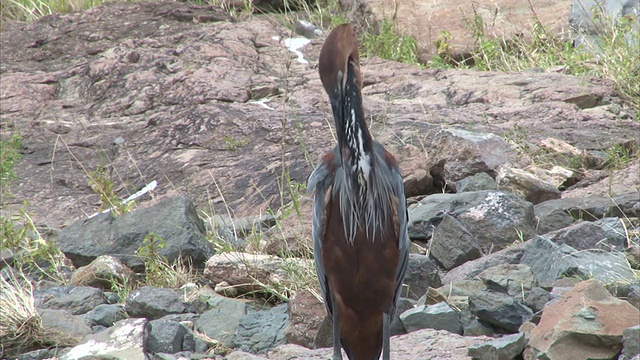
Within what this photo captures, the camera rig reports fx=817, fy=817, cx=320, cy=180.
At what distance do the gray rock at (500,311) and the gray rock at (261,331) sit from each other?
112 cm

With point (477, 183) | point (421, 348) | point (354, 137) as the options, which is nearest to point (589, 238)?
point (477, 183)

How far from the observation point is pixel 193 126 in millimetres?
7984

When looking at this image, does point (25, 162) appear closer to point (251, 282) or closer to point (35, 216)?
point (35, 216)

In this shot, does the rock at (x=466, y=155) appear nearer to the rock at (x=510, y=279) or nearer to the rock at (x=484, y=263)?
the rock at (x=484, y=263)

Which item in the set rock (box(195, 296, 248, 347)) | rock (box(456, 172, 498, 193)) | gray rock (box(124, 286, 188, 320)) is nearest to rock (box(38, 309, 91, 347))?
gray rock (box(124, 286, 188, 320))

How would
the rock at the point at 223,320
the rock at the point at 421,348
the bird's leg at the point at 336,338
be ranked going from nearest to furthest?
the bird's leg at the point at 336,338, the rock at the point at 421,348, the rock at the point at 223,320

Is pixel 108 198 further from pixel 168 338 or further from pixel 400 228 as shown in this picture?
pixel 400 228

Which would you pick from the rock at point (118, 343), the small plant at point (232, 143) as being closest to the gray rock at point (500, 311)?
the rock at point (118, 343)

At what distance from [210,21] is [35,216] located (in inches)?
156

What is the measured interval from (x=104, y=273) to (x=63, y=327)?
0.91 metres

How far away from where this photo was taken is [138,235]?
19.4ft

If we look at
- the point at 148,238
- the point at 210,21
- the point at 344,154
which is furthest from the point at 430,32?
the point at 344,154

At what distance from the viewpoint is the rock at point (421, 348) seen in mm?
3885

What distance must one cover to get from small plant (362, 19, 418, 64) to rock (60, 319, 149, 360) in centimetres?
647
